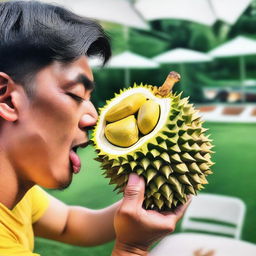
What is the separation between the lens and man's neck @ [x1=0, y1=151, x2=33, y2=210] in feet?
2.58

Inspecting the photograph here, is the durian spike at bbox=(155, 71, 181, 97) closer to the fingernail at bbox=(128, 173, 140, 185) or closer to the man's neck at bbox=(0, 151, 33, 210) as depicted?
the fingernail at bbox=(128, 173, 140, 185)

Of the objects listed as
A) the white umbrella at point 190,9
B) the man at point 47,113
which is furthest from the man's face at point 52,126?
the white umbrella at point 190,9

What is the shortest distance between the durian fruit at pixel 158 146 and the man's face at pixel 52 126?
7cm

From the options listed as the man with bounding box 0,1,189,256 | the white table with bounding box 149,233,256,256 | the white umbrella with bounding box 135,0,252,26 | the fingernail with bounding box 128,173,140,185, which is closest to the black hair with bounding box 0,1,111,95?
the man with bounding box 0,1,189,256

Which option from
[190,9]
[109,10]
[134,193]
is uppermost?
[190,9]

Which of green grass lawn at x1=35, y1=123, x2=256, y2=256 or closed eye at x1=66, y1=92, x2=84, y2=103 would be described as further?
green grass lawn at x1=35, y1=123, x2=256, y2=256

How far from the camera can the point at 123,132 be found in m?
0.80

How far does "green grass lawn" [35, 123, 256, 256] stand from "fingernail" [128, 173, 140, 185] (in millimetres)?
1902

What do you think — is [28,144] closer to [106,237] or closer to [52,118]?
[52,118]

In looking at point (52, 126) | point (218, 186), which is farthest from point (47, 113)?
point (218, 186)

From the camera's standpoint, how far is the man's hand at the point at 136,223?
733mm

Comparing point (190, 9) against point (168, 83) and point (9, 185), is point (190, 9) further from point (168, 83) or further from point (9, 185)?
point (9, 185)

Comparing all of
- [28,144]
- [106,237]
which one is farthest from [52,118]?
[106,237]

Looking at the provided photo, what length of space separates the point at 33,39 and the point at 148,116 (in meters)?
0.27
